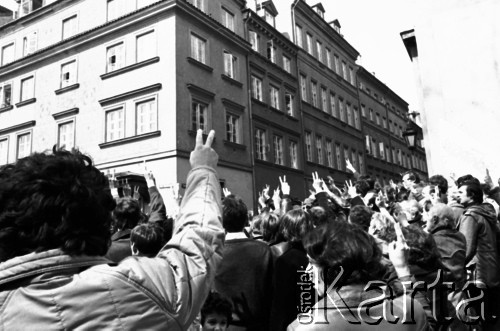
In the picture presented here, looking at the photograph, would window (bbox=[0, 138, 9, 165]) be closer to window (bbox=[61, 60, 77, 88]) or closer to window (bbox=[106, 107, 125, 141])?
window (bbox=[61, 60, 77, 88])

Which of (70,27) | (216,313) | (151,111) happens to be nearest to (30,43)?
(70,27)

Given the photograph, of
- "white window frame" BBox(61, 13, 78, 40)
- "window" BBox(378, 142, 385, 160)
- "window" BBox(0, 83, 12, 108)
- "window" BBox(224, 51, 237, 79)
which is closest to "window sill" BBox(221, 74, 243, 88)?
"window" BBox(224, 51, 237, 79)

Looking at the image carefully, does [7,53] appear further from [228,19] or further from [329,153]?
[329,153]

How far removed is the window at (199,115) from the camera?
742 inches

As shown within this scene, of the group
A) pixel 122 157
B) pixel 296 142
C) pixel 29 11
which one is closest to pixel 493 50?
pixel 122 157

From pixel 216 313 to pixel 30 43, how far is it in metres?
25.1

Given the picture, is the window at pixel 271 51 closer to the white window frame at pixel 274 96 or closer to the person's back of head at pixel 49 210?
the white window frame at pixel 274 96

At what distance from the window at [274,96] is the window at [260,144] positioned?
270cm

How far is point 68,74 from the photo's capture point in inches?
846

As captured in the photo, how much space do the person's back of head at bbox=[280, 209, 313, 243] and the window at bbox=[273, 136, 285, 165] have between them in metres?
20.6

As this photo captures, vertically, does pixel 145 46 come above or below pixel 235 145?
above

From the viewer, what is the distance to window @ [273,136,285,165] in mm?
24484

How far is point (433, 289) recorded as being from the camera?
3107 mm

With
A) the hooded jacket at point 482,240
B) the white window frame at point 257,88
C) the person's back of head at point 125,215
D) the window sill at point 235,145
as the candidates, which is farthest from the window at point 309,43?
the person's back of head at point 125,215
